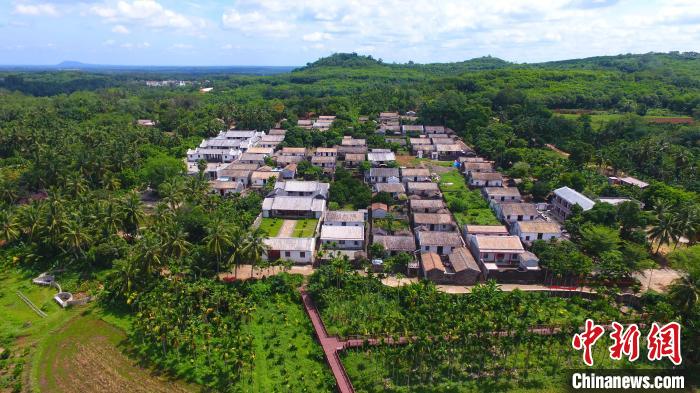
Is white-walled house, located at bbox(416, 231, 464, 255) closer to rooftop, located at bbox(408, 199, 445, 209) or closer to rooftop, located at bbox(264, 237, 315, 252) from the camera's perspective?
rooftop, located at bbox(408, 199, 445, 209)

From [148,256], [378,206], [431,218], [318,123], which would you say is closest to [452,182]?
[378,206]

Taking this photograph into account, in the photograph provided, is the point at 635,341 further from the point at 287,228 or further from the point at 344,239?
the point at 287,228

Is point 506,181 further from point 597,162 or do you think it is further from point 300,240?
point 300,240

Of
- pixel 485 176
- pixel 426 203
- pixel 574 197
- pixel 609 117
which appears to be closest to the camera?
pixel 574 197

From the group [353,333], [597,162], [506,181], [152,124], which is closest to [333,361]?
[353,333]

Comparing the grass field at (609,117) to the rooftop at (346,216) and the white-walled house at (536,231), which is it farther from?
the rooftop at (346,216)

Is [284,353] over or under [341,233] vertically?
under
